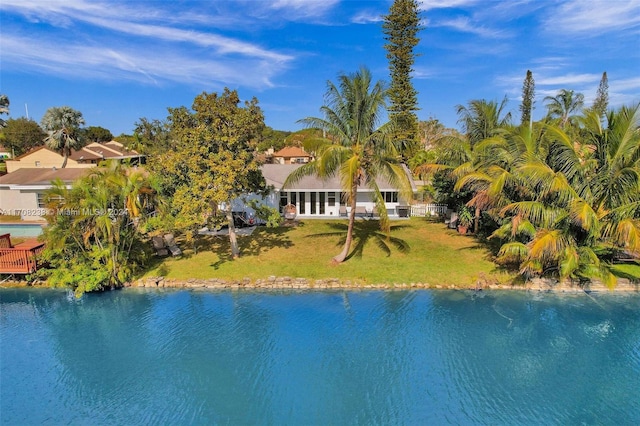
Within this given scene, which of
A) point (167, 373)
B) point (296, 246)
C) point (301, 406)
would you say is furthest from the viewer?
point (296, 246)

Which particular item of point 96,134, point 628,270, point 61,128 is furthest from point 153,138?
point 96,134

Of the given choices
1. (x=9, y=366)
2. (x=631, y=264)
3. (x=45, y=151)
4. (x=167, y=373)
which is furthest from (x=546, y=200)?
(x=45, y=151)

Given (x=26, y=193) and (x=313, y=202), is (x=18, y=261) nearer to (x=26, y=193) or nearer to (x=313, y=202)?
(x=26, y=193)

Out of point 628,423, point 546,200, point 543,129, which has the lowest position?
point 628,423

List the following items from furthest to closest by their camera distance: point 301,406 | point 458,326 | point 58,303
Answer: point 58,303 → point 458,326 → point 301,406

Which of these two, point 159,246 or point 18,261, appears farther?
point 159,246

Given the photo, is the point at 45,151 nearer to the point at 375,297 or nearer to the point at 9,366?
the point at 9,366

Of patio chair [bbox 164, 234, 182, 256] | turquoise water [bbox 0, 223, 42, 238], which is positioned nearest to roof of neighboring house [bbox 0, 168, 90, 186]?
turquoise water [bbox 0, 223, 42, 238]
